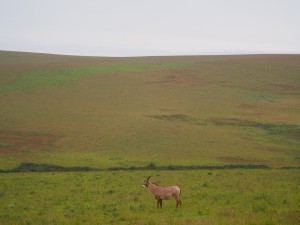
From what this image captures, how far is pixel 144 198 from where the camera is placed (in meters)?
19.1

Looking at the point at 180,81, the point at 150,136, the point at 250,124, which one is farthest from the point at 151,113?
the point at 180,81

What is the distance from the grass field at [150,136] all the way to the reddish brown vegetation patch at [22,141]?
92 mm

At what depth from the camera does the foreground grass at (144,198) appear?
14477 millimetres

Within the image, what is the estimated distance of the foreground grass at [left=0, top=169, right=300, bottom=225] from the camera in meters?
14.5

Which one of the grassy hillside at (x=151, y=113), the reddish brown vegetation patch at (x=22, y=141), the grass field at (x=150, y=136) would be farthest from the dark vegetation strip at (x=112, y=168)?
the reddish brown vegetation patch at (x=22, y=141)

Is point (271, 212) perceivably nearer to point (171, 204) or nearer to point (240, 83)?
point (171, 204)

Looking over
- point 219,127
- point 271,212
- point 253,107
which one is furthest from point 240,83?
point 271,212

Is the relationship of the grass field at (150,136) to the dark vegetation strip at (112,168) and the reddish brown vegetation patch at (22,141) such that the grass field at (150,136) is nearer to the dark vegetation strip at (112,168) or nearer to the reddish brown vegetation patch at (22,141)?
the reddish brown vegetation patch at (22,141)

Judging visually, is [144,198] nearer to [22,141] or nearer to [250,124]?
[22,141]

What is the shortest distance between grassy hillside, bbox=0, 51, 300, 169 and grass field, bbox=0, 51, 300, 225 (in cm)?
14

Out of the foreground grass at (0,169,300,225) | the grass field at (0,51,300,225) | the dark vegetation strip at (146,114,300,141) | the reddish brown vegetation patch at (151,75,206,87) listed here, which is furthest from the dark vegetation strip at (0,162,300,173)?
the reddish brown vegetation patch at (151,75,206,87)

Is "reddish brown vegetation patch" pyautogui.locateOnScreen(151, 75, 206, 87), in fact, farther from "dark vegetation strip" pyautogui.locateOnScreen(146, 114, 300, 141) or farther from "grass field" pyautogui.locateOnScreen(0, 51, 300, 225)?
"dark vegetation strip" pyautogui.locateOnScreen(146, 114, 300, 141)

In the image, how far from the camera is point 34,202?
1886cm

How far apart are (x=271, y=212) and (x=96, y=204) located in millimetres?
7066
